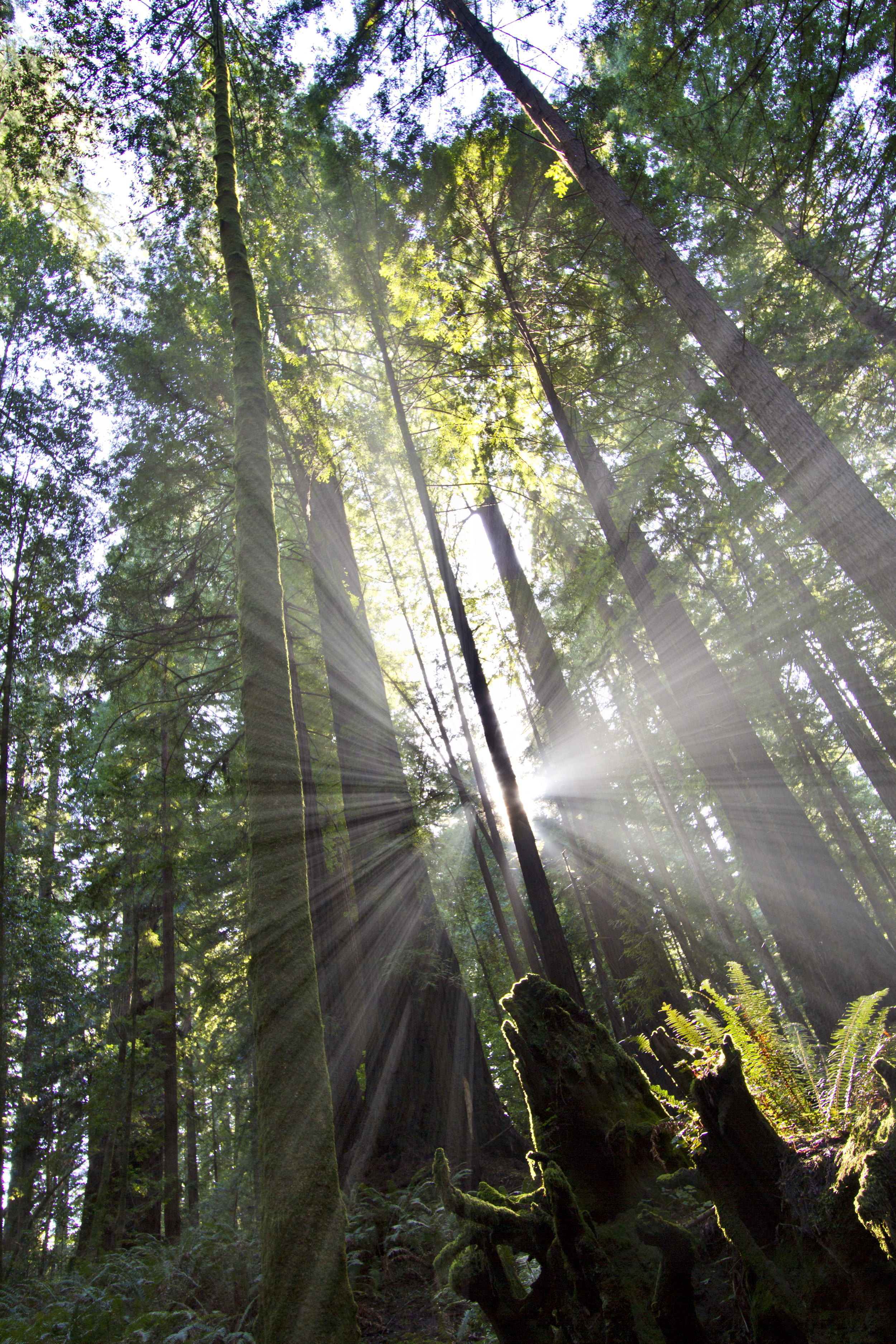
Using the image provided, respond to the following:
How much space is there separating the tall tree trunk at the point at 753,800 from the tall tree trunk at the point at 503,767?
7.33 ft

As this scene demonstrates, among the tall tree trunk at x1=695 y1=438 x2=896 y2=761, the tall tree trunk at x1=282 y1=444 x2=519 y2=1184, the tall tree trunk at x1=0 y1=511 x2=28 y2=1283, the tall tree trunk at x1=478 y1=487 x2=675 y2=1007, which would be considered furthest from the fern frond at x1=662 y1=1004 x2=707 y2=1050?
the tall tree trunk at x1=695 y1=438 x2=896 y2=761

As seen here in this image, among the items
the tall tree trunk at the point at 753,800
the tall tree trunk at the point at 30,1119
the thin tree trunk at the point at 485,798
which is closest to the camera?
the tall tree trunk at the point at 753,800

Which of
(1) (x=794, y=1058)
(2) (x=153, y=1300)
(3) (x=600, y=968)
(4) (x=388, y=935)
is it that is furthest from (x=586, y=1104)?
(3) (x=600, y=968)

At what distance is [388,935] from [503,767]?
4.27 m

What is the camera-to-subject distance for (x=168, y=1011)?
991 centimetres

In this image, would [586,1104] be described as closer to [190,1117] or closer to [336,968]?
[336,968]

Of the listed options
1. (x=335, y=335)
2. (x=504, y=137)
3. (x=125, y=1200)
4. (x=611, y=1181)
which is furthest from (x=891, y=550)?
(x=125, y=1200)

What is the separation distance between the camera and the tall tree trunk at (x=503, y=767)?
5375mm

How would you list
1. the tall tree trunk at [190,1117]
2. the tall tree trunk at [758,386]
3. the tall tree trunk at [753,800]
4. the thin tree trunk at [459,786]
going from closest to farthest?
1. the tall tree trunk at [758,386]
2. the tall tree trunk at [753,800]
3. the thin tree trunk at [459,786]
4. the tall tree trunk at [190,1117]

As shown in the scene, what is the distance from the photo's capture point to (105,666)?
9500 mm

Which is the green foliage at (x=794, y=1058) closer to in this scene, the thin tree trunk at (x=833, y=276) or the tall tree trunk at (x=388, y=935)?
the tall tree trunk at (x=388, y=935)

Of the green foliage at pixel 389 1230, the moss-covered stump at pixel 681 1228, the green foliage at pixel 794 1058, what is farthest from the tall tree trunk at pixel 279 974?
the green foliage at pixel 389 1230

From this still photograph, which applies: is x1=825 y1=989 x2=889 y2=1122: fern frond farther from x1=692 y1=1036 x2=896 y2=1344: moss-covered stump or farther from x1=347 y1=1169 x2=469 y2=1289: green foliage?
x1=347 y1=1169 x2=469 y2=1289: green foliage

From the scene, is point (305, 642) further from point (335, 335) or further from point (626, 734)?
point (626, 734)
